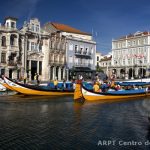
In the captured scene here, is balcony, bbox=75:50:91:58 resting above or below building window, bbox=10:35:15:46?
below

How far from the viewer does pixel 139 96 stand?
33.7 meters

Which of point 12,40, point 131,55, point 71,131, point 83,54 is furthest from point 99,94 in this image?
point 131,55

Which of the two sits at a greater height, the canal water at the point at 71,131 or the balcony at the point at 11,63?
the balcony at the point at 11,63

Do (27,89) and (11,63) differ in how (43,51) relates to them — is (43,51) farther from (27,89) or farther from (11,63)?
(27,89)

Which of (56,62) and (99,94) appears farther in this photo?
(56,62)

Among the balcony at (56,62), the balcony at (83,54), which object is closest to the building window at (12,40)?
the balcony at (56,62)

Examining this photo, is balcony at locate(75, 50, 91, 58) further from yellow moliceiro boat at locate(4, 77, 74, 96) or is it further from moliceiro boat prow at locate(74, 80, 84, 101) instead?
moliceiro boat prow at locate(74, 80, 84, 101)

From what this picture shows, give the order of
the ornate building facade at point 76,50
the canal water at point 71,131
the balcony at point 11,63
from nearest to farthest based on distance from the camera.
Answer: the canal water at point 71,131, the balcony at point 11,63, the ornate building facade at point 76,50

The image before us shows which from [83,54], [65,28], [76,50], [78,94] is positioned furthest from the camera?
[65,28]

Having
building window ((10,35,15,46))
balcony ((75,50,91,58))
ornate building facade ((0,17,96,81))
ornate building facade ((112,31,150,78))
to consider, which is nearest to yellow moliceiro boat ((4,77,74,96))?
ornate building facade ((0,17,96,81))

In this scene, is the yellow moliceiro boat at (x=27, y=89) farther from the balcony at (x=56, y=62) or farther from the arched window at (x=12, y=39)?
the balcony at (x=56, y=62)

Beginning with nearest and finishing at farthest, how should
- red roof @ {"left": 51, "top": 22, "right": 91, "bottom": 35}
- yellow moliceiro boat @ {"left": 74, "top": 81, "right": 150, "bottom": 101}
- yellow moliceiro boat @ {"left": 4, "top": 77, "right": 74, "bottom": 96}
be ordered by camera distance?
yellow moliceiro boat @ {"left": 74, "top": 81, "right": 150, "bottom": 101}, yellow moliceiro boat @ {"left": 4, "top": 77, "right": 74, "bottom": 96}, red roof @ {"left": 51, "top": 22, "right": 91, "bottom": 35}

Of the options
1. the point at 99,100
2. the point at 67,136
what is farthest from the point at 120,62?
the point at 67,136

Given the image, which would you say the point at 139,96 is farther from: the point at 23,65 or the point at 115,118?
the point at 23,65
